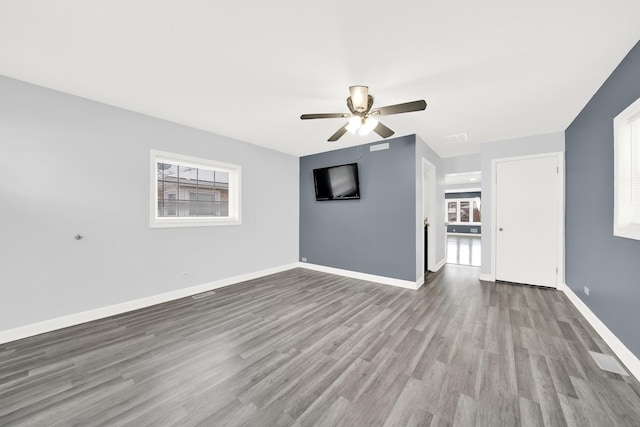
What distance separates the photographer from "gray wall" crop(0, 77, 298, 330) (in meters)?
2.38

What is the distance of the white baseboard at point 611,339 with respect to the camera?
6.02 feet

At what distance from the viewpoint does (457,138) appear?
4.12m

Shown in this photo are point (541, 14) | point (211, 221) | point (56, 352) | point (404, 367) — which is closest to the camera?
point (541, 14)

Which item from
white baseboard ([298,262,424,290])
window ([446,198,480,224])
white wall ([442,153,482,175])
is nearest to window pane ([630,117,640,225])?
white baseboard ([298,262,424,290])

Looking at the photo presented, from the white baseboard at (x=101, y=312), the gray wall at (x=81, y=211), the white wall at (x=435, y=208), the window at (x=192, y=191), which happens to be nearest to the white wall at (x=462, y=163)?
the white wall at (x=435, y=208)

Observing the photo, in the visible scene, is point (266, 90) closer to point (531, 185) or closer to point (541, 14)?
point (541, 14)

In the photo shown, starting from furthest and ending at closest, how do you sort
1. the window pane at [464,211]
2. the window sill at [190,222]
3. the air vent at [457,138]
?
the window pane at [464,211] → the air vent at [457,138] → the window sill at [190,222]

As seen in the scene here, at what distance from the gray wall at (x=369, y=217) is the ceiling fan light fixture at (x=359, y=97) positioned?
187 centimetres

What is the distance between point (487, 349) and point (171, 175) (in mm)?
4575

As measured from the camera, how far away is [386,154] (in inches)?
168

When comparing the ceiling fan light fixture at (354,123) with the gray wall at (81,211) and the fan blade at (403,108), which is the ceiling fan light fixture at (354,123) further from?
the gray wall at (81,211)

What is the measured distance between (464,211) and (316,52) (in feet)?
41.3

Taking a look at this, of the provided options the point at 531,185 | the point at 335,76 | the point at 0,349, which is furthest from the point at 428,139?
the point at 0,349

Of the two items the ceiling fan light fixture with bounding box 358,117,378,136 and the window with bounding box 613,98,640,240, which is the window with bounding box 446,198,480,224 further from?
the ceiling fan light fixture with bounding box 358,117,378,136
